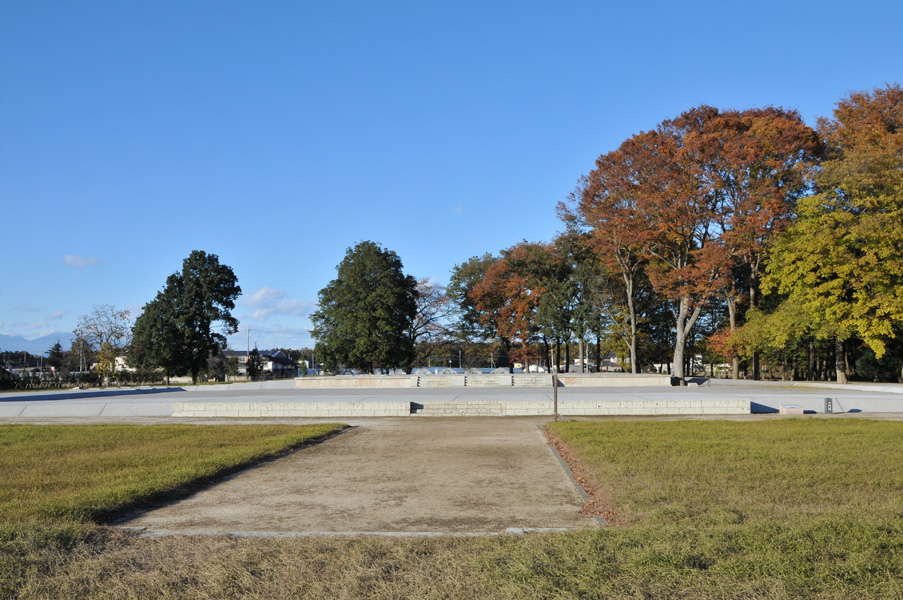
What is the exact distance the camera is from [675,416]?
55.1ft

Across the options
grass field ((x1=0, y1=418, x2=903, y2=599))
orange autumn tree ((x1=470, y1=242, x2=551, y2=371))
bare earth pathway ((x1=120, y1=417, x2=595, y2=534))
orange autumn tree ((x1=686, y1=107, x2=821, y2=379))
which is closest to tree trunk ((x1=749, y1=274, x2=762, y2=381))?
orange autumn tree ((x1=686, y1=107, x2=821, y2=379))

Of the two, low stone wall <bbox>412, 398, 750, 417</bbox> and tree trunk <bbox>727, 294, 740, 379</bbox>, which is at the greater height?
tree trunk <bbox>727, 294, 740, 379</bbox>

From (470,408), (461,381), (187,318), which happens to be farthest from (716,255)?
(187,318)

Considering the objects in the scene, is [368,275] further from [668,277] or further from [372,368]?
[668,277]

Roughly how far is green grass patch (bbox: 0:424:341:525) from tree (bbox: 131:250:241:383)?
2903 cm

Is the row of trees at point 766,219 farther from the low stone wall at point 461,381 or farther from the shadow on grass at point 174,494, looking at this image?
the shadow on grass at point 174,494

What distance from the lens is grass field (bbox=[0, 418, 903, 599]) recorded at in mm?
3824

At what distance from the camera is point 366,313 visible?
127 feet

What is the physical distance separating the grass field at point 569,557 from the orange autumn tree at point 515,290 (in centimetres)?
3394

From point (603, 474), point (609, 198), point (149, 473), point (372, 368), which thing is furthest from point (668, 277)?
point (149, 473)

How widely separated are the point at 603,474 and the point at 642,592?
4.23m

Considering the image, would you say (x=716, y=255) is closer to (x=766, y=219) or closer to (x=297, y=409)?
(x=766, y=219)

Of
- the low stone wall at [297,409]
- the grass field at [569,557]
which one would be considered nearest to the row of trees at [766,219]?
the low stone wall at [297,409]

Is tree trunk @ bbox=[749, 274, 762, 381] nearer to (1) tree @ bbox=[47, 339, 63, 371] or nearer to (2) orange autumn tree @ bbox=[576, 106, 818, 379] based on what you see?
(2) orange autumn tree @ bbox=[576, 106, 818, 379]
